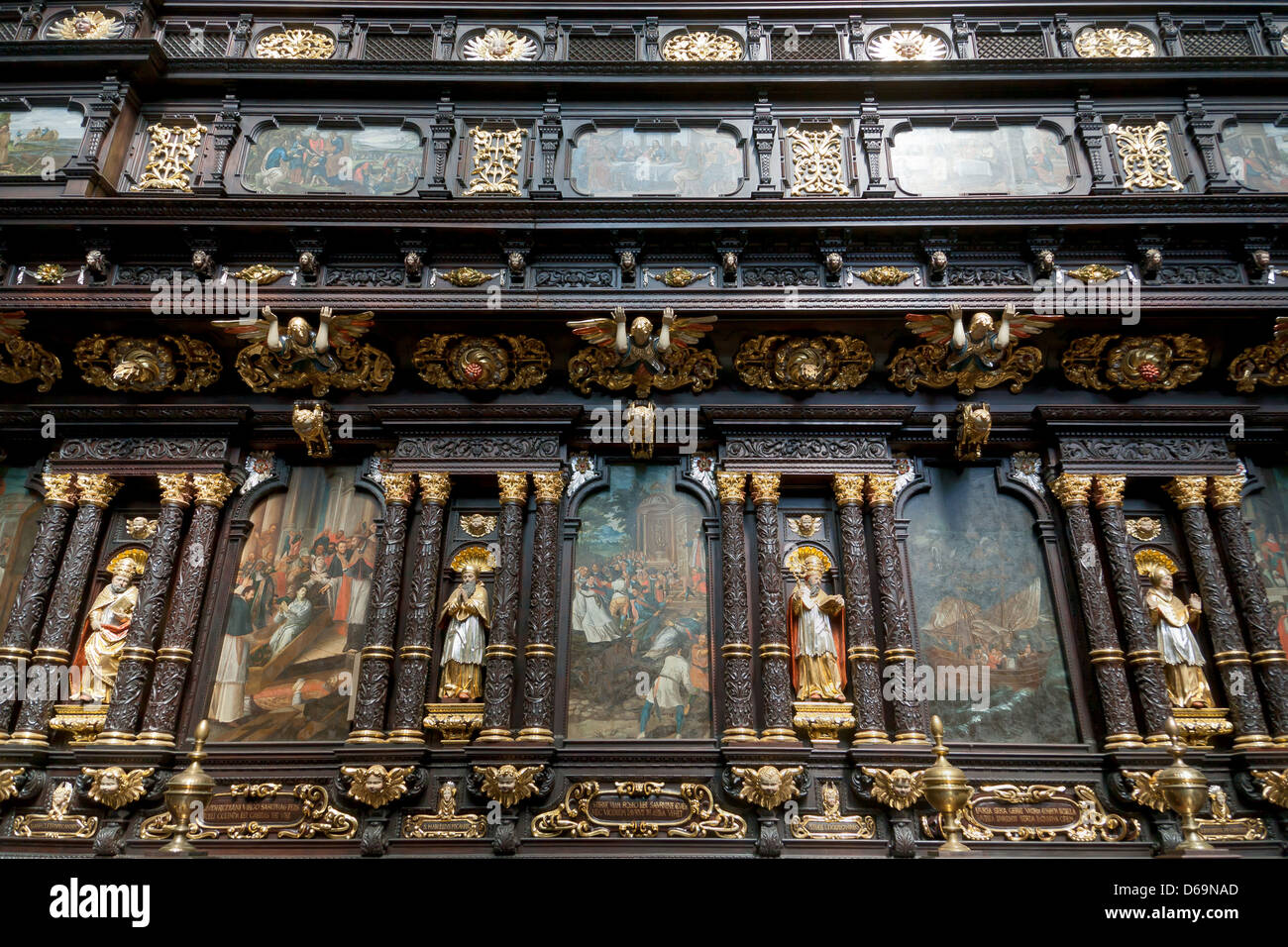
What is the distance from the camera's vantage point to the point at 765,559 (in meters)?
10.0

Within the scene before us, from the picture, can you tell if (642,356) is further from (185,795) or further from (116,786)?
(116,786)

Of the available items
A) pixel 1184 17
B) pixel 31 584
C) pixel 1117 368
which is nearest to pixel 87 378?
pixel 31 584

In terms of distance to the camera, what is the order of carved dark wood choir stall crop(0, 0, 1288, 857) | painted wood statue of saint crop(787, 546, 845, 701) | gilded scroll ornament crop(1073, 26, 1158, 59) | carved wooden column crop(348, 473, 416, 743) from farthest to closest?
gilded scroll ornament crop(1073, 26, 1158, 59) < painted wood statue of saint crop(787, 546, 845, 701) < carved wooden column crop(348, 473, 416, 743) < carved dark wood choir stall crop(0, 0, 1288, 857)

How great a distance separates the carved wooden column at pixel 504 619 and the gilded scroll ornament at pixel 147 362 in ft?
12.7

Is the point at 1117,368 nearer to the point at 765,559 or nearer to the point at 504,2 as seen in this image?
the point at 765,559

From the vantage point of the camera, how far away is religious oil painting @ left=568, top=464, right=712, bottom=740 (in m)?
9.63

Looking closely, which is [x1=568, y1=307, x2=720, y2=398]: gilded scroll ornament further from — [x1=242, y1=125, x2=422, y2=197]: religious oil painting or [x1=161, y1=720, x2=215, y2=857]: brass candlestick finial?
[x1=161, y1=720, x2=215, y2=857]: brass candlestick finial

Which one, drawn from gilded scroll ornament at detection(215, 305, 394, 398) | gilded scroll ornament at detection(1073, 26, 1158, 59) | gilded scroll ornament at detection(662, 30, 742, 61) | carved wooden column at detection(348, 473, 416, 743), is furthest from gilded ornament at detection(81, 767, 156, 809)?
gilded scroll ornament at detection(1073, 26, 1158, 59)

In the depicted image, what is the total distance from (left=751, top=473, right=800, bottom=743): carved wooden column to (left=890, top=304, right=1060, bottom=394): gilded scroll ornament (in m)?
2.18

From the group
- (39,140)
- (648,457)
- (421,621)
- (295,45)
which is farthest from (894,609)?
(39,140)

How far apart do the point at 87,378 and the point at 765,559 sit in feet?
27.2

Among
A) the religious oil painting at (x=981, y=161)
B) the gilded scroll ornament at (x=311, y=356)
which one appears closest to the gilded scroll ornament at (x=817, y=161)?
the religious oil painting at (x=981, y=161)

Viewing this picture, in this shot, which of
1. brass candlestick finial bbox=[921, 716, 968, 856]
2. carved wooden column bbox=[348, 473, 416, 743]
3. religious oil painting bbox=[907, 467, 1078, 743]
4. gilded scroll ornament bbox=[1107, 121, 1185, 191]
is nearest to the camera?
brass candlestick finial bbox=[921, 716, 968, 856]

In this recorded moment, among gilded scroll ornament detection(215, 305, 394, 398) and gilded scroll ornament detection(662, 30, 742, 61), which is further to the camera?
gilded scroll ornament detection(662, 30, 742, 61)
